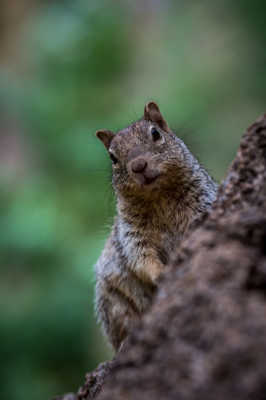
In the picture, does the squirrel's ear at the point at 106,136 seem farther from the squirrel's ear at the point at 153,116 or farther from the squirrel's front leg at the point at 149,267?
the squirrel's front leg at the point at 149,267

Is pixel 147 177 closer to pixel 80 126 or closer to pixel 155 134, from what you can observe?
pixel 155 134

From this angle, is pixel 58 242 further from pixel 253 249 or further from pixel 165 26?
pixel 165 26

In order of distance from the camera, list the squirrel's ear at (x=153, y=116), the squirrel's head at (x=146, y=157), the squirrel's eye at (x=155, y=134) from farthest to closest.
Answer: the squirrel's ear at (x=153, y=116) < the squirrel's eye at (x=155, y=134) < the squirrel's head at (x=146, y=157)

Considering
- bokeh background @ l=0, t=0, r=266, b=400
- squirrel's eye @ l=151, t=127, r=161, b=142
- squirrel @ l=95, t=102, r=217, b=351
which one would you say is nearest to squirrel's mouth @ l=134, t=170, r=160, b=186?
squirrel @ l=95, t=102, r=217, b=351

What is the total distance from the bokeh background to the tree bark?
142 inches

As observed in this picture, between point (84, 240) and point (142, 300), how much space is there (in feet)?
12.8

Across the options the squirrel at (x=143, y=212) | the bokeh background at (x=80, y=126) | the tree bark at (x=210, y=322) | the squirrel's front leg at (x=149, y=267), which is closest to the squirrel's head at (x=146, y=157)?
the squirrel at (x=143, y=212)

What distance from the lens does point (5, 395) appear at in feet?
22.2

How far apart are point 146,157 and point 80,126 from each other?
16.0 ft

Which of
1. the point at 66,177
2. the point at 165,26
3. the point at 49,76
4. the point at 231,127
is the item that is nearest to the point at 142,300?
the point at 66,177

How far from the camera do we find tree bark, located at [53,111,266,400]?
4.37 feet

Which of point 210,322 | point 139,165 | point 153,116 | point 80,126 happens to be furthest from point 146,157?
point 80,126

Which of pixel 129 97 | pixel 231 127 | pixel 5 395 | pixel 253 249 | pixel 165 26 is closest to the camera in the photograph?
pixel 253 249

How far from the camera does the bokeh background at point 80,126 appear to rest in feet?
23.1
